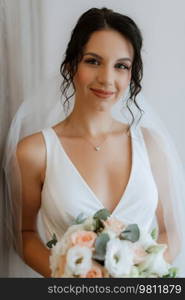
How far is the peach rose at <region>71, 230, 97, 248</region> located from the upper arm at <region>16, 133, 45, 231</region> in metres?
0.28

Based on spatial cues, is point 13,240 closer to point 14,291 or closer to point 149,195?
point 14,291

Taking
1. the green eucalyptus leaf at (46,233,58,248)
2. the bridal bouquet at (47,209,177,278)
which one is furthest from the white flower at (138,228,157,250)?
the green eucalyptus leaf at (46,233,58,248)

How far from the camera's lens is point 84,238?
0.84 m

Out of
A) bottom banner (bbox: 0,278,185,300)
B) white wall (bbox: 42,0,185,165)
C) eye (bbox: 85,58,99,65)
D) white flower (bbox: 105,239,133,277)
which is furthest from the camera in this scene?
white wall (bbox: 42,0,185,165)

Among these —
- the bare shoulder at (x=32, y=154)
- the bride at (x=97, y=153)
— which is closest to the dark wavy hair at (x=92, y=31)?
the bride at (x=97, y=153)

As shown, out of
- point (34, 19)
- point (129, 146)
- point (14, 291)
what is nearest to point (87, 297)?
point (14, 291)

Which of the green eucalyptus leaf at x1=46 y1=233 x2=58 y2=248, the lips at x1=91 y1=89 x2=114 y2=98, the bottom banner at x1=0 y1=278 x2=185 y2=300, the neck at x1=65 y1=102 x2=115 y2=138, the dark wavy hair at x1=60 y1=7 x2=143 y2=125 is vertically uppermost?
the dark wavy hair at x1=60 y1=7 x2=143 y2=125

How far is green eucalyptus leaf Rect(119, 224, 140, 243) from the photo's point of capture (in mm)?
865

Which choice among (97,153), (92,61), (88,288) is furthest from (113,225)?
(92,61)

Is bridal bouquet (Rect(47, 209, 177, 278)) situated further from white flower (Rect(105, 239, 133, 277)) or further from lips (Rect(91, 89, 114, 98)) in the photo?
lips (Rect(91, 89, 114, 98))

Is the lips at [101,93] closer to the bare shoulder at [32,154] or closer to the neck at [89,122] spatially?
the neck at [89,122]

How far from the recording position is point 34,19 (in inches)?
44.2

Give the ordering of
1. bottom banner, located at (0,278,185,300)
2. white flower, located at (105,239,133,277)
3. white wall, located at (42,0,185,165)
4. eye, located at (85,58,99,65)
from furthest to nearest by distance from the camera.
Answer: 1. white wall, located at (42,0,185,165)
2. eye, located at (85,58,99,65)
3. bottom banner, located at (0,278,185,300)
4. white flower, located at (105,239,133,277)

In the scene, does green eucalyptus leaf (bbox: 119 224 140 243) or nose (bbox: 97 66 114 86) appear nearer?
green eucalyptus leaf (bbox: 119 224 140 243)
